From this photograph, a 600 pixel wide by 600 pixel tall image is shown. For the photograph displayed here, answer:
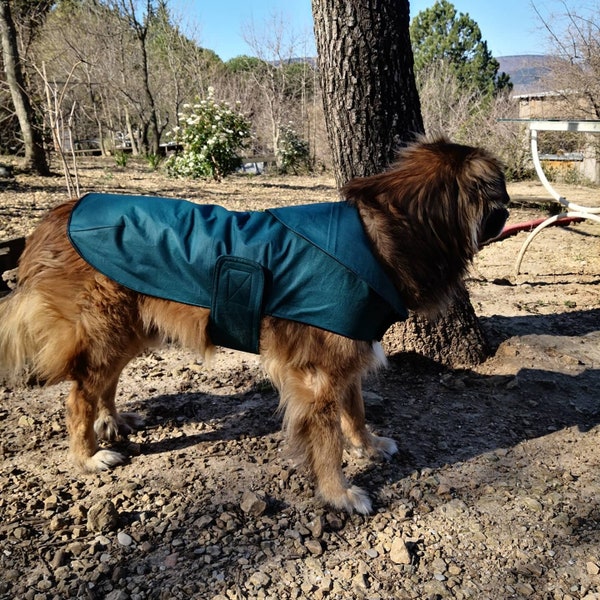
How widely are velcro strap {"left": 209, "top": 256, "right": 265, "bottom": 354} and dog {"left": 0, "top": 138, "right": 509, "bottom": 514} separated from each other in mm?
63

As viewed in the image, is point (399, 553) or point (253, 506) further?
point (253, 506)

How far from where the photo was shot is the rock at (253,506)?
9.27 ft

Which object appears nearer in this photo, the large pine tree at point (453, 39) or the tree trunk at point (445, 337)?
the tree trunk at point (445, 337)

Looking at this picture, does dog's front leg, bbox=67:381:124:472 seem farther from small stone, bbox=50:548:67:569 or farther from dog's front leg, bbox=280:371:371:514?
dog's front leg, bbox=280:371:371:514

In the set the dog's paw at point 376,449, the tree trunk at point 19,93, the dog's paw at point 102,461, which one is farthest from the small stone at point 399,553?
the tree trunk at point 19,93

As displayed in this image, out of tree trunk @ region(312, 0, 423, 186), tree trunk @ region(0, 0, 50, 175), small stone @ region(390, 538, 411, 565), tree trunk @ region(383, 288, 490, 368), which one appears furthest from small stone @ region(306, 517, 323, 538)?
tree trunk @ region(0, 0, 50, 175)

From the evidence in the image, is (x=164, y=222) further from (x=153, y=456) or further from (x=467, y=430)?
(x=467, y=430)

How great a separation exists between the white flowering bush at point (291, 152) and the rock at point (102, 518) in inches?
805

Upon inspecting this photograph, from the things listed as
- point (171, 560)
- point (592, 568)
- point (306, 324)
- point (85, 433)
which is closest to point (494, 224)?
point (306, 324)

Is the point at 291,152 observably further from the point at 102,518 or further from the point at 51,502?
the point at 102,518

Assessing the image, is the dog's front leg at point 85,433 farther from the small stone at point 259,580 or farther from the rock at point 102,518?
the small stone at point 259,580

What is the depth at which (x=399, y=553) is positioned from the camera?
101 inches

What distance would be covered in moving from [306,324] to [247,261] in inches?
16.8

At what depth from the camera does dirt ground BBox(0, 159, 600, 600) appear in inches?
96.3
